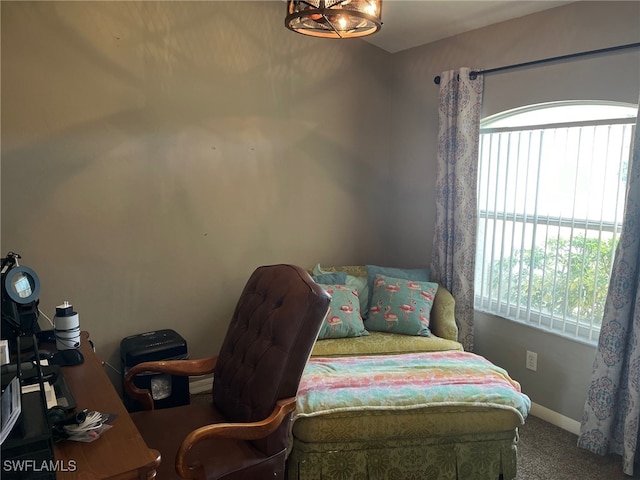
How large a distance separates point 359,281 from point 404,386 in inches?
43.2

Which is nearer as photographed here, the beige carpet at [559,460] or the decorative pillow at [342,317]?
the beige carpet at [559,460]

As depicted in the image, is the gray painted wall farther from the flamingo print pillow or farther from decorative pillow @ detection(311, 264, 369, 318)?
the flamingo print pillow

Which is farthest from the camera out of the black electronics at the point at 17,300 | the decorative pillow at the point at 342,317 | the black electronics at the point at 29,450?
the decorative pillow at the point at 342,317

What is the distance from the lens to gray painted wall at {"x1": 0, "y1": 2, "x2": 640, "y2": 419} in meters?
2.54

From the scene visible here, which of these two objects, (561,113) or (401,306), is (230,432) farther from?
(561,113)

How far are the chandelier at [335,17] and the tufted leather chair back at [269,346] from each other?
3.05 feet

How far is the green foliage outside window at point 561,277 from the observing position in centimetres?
266

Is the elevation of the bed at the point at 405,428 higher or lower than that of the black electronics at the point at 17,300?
lower

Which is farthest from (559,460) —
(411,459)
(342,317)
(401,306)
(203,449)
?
(203,449)

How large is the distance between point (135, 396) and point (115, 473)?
0.87m

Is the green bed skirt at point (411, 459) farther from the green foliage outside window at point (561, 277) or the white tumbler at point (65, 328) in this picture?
the white tumbler at point (65, 328)

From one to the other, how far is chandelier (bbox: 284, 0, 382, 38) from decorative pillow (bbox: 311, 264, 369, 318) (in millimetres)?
1812

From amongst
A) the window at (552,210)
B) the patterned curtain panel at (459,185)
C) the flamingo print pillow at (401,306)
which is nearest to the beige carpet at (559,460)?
the window at (552,210)

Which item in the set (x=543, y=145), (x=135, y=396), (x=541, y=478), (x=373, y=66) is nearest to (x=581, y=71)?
(x=543, y=145)
